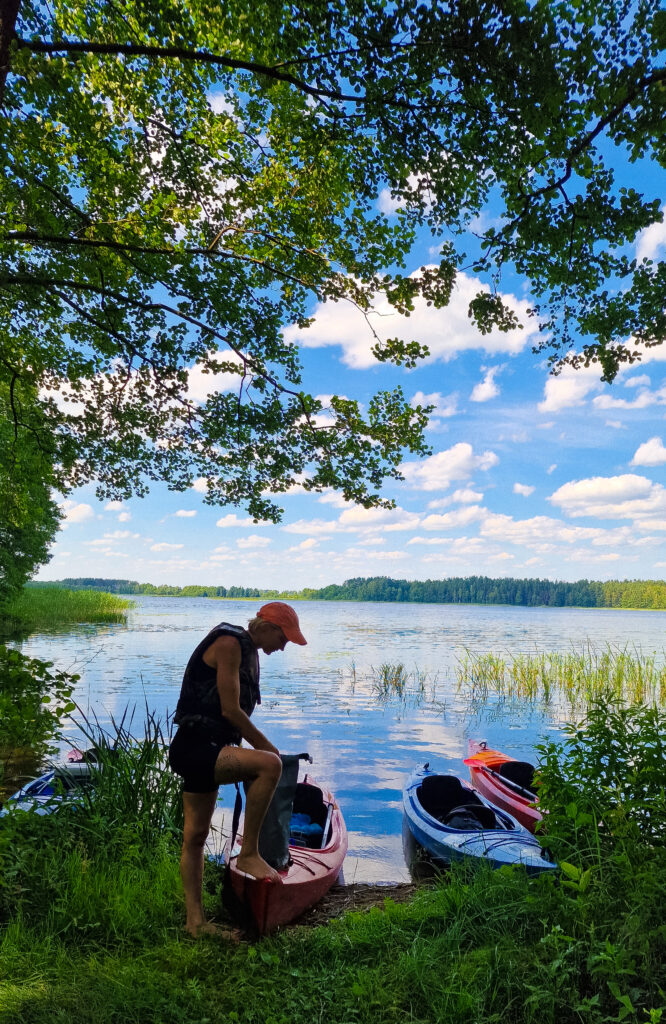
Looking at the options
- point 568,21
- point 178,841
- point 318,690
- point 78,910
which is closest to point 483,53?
point 568,21

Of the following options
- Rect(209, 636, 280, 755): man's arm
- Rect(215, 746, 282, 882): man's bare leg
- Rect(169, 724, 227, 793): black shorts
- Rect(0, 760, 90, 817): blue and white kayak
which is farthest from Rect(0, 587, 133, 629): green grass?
Rect(209, 636, 280, 755): man's arm

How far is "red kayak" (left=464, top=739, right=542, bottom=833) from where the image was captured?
7911 millimetres

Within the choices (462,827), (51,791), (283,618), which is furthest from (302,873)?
(51,791)

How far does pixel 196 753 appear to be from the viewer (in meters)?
4.02

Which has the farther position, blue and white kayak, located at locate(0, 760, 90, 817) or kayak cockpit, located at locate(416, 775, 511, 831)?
kayak cockpit, located at locate(416, 775, 511, 831)

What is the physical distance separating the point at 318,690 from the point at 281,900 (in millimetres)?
17625

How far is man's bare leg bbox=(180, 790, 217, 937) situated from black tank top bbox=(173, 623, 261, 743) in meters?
0.51

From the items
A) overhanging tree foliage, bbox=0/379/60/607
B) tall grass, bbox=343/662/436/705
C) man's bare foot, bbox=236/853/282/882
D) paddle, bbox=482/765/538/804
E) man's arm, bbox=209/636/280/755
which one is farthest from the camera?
tall grass, bbox=343/662/436/705

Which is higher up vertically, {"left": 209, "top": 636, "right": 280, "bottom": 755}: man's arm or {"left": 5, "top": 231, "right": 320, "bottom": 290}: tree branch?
{"left": 5, "top": 231, "right": 320, "bottom": 290}: tree branch

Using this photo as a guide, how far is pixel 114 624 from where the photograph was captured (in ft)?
148

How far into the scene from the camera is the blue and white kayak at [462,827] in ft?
18.8

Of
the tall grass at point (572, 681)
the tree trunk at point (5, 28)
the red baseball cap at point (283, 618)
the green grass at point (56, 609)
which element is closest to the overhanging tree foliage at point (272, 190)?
the tree trunk at point (5, 28)

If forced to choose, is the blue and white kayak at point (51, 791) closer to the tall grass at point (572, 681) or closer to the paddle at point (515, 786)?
the paddle at point (515, 786)

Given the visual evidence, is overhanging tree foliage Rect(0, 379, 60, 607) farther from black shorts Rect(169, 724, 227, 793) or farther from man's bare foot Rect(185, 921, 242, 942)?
man's bare foot Rect(185, 921, 242, 942)
